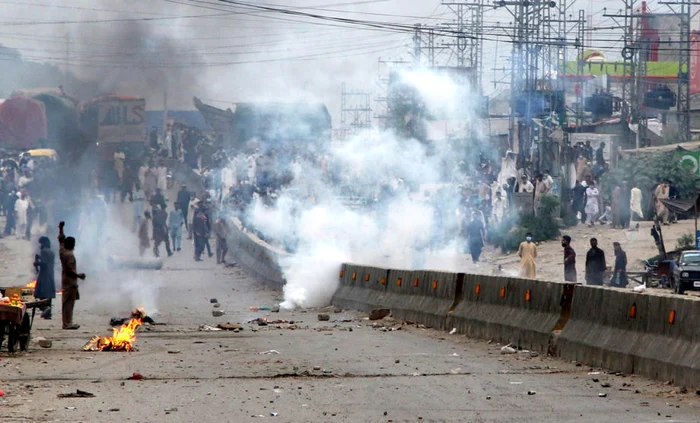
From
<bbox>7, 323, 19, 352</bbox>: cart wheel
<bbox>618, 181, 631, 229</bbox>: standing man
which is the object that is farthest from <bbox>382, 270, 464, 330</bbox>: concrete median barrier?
<bbox>618, 181, 631, 229</bbox>: standing man

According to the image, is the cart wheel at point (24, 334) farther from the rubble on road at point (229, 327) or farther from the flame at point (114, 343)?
the rubble on road at point (229, 327)

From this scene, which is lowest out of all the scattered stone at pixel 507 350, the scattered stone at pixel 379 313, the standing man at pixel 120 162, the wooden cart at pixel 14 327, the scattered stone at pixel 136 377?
the scattered stone at pixel 379 313

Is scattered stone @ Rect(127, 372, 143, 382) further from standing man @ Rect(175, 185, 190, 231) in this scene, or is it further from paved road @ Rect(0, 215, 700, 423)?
standing man @ Rect(175, 185, 190, 231)

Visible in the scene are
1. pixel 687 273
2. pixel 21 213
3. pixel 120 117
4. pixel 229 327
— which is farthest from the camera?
pixel 21 213

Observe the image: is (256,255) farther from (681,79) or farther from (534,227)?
(681,79)

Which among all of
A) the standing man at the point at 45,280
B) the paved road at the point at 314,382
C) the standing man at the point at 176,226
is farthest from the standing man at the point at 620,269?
the standing man at the point at 176,226

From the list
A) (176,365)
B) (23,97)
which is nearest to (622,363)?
(176,365)

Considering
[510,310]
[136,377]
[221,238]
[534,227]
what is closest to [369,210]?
[221,238]

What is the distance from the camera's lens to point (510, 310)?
14.3 metres

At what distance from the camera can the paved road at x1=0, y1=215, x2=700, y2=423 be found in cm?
881

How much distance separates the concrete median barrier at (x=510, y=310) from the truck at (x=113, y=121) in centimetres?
2043

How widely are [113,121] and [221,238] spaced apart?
15.3 feet

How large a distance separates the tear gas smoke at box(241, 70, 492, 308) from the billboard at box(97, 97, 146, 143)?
4019mm

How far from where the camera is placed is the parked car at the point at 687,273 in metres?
23.8
